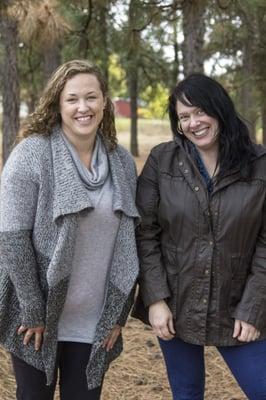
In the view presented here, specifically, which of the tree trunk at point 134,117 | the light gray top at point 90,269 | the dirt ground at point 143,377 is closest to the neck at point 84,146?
the light gray top at point 90,269

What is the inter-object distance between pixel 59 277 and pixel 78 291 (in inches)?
5.1

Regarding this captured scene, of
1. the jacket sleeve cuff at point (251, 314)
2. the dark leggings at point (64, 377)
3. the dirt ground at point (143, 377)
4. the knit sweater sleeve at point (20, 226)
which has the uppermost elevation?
the knit sweater sleeve at point (20, 226)

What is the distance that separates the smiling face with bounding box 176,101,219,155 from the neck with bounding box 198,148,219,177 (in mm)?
39

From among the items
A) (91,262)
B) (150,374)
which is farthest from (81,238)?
(150,374)

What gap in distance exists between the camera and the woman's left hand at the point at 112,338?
2213 mm

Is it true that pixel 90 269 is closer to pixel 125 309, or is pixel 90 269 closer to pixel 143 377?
pixel 125 309

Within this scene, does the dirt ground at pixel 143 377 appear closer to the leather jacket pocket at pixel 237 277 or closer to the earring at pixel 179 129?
the leather jacket pocket at pixel 237 277

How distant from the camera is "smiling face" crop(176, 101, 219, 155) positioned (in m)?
2.10

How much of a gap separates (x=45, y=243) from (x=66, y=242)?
91 millimetres

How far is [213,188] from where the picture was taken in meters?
2.11

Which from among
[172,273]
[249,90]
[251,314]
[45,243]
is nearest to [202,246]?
[172,273]

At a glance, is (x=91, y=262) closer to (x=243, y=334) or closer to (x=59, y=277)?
(x=59, y=277)

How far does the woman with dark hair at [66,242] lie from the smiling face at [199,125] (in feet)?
0.95

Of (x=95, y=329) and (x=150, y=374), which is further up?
(x=95, y=329)
